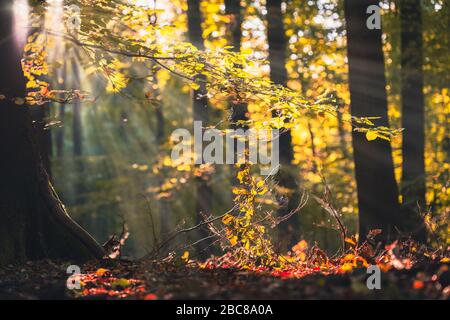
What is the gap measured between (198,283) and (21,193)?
3.69m

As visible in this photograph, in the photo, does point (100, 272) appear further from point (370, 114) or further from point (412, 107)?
point (412, 107)

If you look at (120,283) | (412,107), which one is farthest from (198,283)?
(412,107)

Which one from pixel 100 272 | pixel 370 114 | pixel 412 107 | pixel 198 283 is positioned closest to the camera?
pixel 198 283

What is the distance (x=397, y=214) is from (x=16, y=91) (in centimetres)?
628

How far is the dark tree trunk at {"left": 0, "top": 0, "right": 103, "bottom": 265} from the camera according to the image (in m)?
8.47

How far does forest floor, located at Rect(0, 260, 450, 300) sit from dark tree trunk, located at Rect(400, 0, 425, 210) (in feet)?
25.4

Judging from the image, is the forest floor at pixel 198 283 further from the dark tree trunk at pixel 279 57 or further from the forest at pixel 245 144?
the dark tree trunk at pixel 279 57

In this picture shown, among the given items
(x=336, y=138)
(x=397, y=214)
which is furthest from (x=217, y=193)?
(x=397, y=214)

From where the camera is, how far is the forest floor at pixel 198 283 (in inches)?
215

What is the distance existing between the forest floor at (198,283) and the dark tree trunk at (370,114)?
2.78m

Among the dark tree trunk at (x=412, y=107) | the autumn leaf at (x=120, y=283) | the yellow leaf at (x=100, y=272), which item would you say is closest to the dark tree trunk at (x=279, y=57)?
the dark tree trunk at (x=412, y=107)

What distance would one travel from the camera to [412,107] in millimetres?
14609

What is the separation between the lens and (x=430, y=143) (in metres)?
20.8
